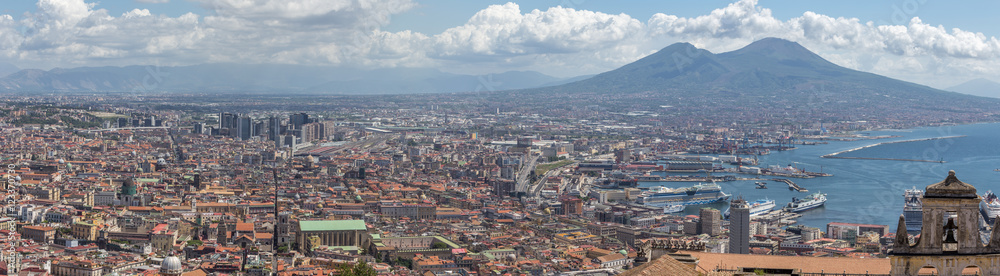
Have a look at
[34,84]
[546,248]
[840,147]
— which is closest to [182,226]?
[546,248]

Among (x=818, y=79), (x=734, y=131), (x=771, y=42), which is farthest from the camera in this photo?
(x=771, y=42)

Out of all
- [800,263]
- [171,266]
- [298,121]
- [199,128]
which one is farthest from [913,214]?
[199,128]

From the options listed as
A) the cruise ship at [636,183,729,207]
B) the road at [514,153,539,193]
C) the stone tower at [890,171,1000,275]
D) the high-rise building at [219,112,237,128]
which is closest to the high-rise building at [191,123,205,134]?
the high-rise building at [219,112,237,128]

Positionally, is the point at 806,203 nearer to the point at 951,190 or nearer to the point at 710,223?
the point at 710,223

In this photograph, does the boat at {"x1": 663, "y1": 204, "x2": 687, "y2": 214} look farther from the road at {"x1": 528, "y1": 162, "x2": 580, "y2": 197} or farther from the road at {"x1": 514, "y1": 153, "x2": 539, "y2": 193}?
the road at {"x1": 514, "y1": 153, "x2": 539, "y2": 193}

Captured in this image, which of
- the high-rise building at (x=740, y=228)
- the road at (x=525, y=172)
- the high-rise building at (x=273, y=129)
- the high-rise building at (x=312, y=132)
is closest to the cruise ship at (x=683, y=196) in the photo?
the road at (x=525, y=172)

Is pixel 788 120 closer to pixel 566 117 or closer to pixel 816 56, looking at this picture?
pixel 566 117
